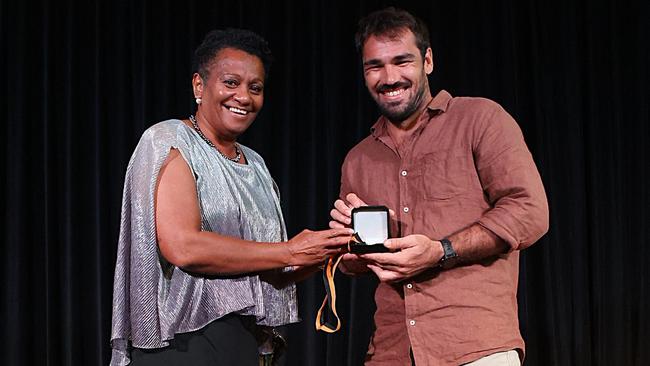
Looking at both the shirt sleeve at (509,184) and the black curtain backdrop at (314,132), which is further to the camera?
the black curtain backdrop at (314,132)

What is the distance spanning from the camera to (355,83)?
412 centimetres

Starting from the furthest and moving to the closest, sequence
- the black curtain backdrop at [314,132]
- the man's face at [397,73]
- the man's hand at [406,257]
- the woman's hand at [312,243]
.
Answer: the black curtain backdrop at [314,132] → the man's face at [397,73] → the woman's hand at [312,243] → the man's hand at [406,257]

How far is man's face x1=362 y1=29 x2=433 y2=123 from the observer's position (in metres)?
2.06

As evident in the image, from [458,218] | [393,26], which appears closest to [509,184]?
[458,218]

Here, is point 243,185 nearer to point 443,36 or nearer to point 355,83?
point 355,83

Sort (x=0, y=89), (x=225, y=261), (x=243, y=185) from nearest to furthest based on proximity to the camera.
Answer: (x=225, y=261)
(x=243, y=185)
(x=0, y=89)

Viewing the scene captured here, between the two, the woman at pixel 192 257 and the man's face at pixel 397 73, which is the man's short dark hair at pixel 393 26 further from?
the woman at pixel 192 257

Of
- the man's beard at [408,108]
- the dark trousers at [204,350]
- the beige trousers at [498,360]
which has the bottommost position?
the beige trousers at [498,360]

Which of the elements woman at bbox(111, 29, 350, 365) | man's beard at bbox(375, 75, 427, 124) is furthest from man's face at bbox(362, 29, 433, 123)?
woman at bbox(111, 29, 350, 365)

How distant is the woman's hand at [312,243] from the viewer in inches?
75.7

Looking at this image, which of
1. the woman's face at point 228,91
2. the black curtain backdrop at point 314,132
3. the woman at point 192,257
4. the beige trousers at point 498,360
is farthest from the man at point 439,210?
the black curtain backdrop at point 314,132

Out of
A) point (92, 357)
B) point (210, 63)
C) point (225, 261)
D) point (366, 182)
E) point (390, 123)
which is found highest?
point (210, 63)

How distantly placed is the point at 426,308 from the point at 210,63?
0.92 m

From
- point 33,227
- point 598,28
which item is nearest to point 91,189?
point 33,227
